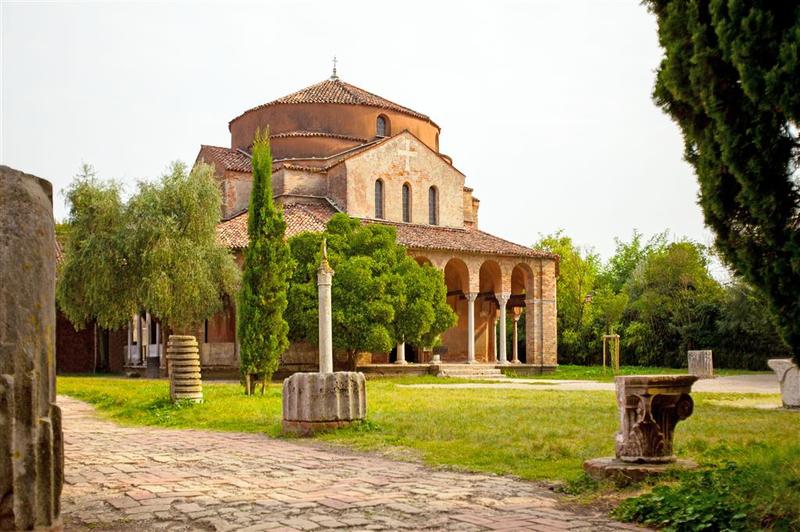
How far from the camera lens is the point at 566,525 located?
4.85 meters

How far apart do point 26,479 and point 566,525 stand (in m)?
3.13

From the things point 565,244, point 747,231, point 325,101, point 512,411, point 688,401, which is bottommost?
point 512,411

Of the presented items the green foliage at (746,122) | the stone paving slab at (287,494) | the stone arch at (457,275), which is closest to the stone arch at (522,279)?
the stone arch at (457,275)

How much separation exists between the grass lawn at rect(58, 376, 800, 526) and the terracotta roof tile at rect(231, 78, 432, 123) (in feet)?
62.4

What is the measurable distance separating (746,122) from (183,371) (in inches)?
463

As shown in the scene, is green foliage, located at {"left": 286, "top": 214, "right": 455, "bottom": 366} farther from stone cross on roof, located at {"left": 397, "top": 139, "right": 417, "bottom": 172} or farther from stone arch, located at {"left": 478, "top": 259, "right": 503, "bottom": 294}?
stone cross on roof, located at {"left": 397, "top": 139, "right": 417, "bottom": 172}

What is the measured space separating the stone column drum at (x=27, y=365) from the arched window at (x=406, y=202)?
30.0 metres

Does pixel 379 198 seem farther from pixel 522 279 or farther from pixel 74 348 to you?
pixel 74 348

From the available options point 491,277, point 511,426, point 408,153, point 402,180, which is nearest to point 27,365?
point 511,426

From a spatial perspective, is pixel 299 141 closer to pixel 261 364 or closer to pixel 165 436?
pixel 261 364

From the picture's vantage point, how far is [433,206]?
112 ft

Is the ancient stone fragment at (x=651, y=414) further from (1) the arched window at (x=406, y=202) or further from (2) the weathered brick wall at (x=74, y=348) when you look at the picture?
(2) the weathered brick wall at (x=74, y=348)

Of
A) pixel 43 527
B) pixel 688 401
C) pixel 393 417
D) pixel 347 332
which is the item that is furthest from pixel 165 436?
pixel 347 332

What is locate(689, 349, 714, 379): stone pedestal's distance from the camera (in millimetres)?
26844
